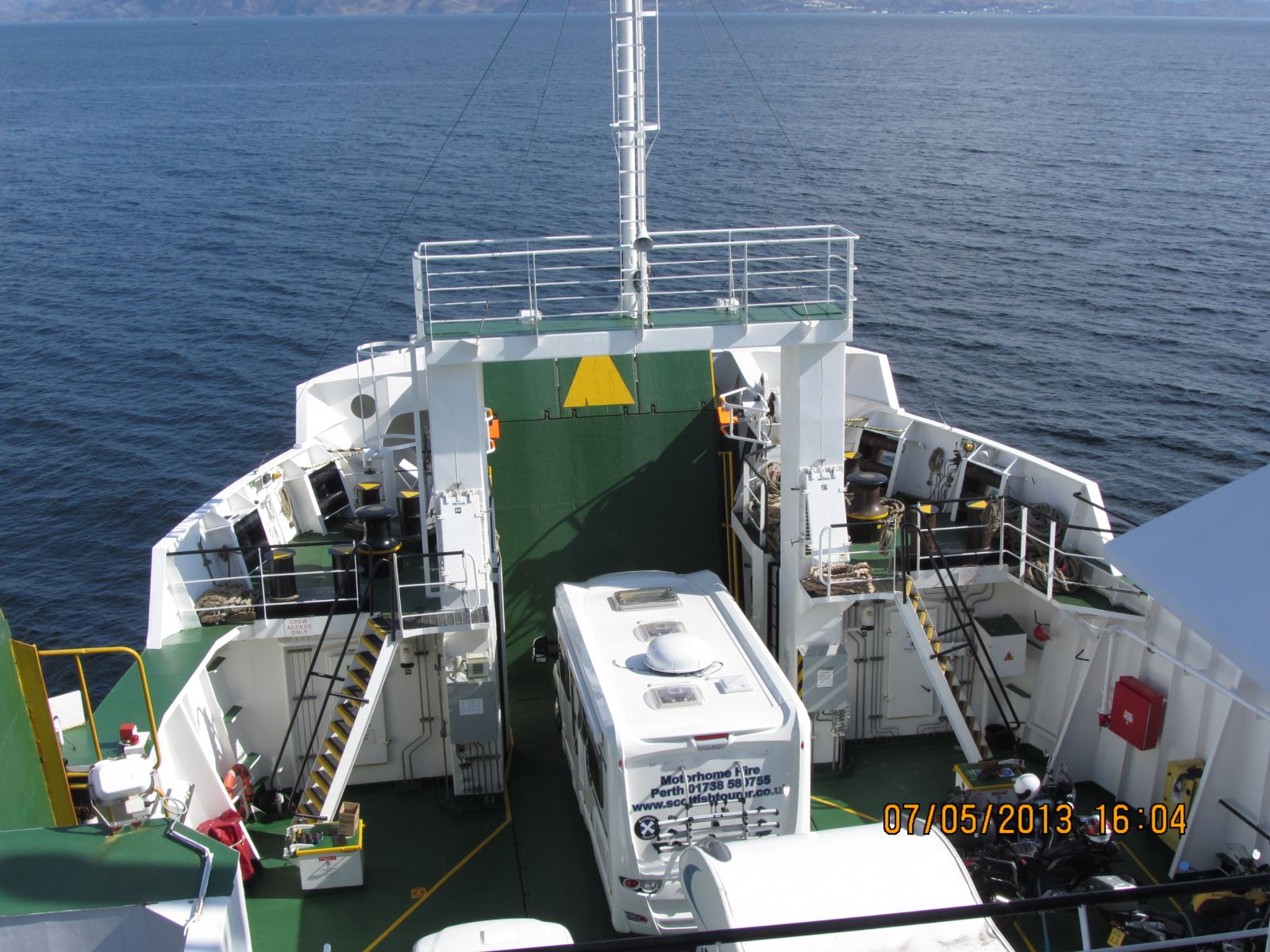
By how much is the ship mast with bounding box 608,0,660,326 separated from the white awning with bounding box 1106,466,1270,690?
962 cm

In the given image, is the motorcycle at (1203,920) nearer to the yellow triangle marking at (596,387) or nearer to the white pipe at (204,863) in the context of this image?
the white pipe at (204,863)

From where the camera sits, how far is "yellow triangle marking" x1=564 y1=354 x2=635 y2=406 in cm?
1773

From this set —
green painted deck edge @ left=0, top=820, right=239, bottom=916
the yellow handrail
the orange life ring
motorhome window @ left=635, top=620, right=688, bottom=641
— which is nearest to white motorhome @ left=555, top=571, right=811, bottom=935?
motorhome window @ left=635, top=620, right=688, bottom=641

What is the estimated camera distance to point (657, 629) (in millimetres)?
13484

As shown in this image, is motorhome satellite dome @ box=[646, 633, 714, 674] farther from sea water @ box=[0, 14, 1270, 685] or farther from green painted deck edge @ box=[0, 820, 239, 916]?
sea water @ box=[0, 14, 1270, 685]

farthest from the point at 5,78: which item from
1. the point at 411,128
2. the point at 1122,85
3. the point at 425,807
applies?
the point at 425,807

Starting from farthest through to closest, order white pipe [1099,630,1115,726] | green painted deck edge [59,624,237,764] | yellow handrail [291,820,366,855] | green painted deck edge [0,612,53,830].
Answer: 1. white pipe [1099,630,1115,726]
2. yellow handrail [291,820,366,855]
3. green painted deck edge [59,624,237,764]
4. green painted deck edge [0,612,53,830]

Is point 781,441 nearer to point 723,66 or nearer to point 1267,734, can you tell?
point 1267,734

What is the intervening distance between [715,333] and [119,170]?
66.9 meters

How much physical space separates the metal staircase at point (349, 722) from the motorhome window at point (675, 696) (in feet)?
12.7

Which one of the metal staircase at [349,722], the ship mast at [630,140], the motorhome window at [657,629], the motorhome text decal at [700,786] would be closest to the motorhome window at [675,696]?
the motorhome text decal at [700,786]

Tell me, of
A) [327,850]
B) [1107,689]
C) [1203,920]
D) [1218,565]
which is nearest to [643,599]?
[327,850]

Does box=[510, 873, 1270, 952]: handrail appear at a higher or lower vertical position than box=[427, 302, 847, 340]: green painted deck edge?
lower

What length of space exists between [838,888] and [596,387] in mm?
9526
